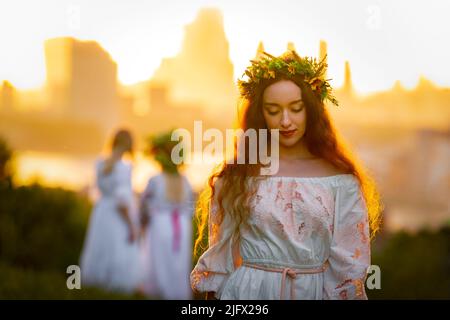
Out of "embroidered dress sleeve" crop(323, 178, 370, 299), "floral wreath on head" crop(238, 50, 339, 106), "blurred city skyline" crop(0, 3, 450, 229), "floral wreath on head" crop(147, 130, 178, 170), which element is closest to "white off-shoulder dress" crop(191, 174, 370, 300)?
"embroidered dress sleeve" crop(323, 178, 370, 299)

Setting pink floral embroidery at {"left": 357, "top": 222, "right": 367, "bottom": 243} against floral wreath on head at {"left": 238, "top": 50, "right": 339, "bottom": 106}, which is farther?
floral wreath on head at {"left": 238, "top": 50, "right": 339, "bottom": 106}

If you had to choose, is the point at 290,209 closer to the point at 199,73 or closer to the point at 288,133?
the point at 288,133

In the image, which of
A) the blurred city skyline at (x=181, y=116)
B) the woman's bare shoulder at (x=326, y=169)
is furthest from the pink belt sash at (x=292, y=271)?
the blurred city skyline at (x=181, y=116)

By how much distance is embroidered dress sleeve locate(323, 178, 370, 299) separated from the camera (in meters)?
3.24

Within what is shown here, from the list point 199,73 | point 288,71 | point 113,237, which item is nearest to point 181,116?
point 199,73

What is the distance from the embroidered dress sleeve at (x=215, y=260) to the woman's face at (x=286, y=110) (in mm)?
444

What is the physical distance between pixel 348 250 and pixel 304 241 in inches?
7.5

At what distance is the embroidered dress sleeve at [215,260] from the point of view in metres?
3.39

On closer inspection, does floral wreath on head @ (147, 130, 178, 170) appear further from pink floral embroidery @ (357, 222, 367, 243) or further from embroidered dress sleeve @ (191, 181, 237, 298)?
pink floral embroidery @ (357, 222, 367, 243)

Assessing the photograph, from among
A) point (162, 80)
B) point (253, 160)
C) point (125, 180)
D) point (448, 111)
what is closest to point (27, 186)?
point (125, 180)

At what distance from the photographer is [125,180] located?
28.0 ft

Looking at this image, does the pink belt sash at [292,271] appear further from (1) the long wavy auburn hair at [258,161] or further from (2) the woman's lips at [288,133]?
(2) the woman's lips at [288,133]

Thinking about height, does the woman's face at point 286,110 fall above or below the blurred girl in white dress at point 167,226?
above
